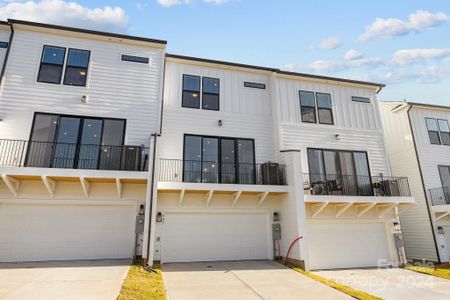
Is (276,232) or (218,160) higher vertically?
(218,160)

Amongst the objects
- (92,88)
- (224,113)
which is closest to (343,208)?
(224,113)

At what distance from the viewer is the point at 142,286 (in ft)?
18.5

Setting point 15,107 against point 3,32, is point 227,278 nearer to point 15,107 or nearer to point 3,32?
point 15,107

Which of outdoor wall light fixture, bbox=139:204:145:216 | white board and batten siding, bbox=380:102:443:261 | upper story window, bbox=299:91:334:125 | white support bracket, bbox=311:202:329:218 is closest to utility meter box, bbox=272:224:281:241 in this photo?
white support bracket, bbox=311:202:329:218

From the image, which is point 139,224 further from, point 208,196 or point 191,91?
point 191,91

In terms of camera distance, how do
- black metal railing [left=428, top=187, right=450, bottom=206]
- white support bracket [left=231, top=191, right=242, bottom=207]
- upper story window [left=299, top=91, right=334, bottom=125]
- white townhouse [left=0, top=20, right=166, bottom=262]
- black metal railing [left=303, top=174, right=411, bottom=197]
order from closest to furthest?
white townhouse [left=0, top=20, right=166, bottom=262] < white support bracket [left=231, top=191, right=242, bottom=207] < black metal railing [left=303, top=174, right=411, bottom=197] < upper story window [left=299, top=91, right=334, bottom=125] < black metal railing [left=428, top=187, right=450, bottom=206]

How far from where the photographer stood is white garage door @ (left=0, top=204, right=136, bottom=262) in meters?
8.03

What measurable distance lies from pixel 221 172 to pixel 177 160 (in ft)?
5.99

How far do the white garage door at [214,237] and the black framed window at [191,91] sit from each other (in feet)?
15.1

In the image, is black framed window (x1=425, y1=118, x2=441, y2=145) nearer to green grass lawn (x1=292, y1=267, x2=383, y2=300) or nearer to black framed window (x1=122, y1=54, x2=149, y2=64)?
green grass lawn (x1=292, y1=267, x2=383, y2=300)

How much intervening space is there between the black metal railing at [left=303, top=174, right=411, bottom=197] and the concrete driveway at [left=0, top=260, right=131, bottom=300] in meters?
7.54

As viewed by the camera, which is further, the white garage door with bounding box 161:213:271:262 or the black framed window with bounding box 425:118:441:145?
the black framed window with bounding box 425:118:441:145

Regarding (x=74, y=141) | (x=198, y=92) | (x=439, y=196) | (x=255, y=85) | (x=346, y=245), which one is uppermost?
(x=255, y=85)

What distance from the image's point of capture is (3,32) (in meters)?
9.32
